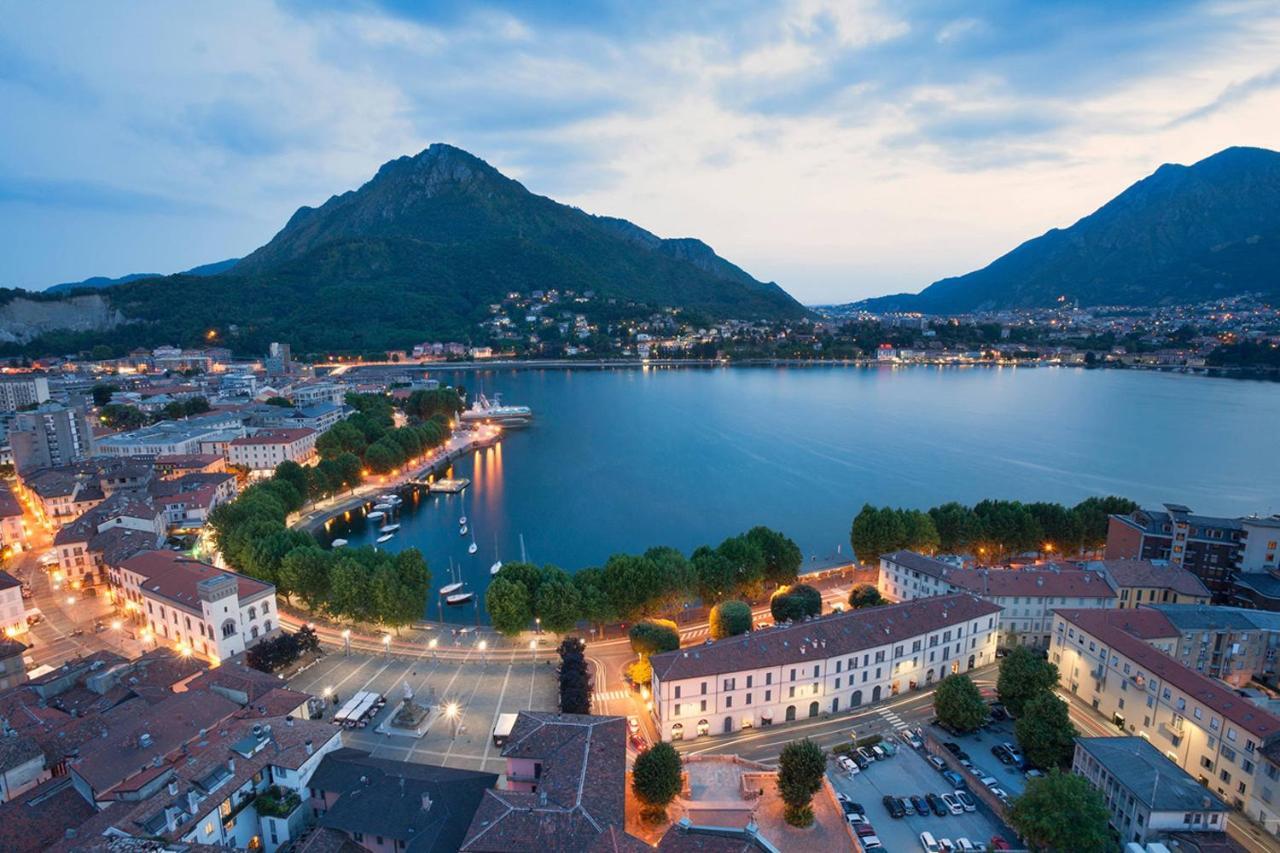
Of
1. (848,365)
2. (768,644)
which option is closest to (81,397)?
(768,644)

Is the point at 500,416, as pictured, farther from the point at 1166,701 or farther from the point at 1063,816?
the point at 1063,816

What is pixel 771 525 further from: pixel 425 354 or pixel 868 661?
pixel 425 354

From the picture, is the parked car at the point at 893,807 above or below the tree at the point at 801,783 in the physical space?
below

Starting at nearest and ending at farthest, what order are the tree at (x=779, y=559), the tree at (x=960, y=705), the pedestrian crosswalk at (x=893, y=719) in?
the tree at (x=960, y=705) → the pedestrian crosswalk at (x=893, y=719) → the tree at (x=779, y=559)

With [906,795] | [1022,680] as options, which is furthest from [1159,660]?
[906,795]

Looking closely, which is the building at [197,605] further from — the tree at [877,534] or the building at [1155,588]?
the building at [1155,588]

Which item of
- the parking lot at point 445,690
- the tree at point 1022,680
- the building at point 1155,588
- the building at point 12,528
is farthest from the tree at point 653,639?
the building at point 12,528
